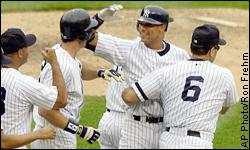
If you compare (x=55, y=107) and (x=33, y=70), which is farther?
(x=33, y=70)

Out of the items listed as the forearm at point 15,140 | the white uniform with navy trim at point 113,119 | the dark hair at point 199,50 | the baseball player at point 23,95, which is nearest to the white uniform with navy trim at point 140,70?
the dark hair at point 199,50

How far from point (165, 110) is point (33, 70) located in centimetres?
625

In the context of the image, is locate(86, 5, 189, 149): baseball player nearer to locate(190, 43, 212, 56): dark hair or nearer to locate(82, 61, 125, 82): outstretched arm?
locate(82, 61, 125, 82): outstretched arm

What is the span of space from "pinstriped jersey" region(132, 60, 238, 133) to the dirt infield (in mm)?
5284

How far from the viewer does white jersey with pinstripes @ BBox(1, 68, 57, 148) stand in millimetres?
5320

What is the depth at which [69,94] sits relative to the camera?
19.2 ft

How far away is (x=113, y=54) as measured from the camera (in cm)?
629

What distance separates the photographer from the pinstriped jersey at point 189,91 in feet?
18.1

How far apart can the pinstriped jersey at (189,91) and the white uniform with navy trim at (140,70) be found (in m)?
0.39

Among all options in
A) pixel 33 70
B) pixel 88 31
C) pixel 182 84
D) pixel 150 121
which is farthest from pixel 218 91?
pixel 33 70

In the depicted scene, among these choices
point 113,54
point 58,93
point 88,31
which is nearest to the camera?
point 58,93

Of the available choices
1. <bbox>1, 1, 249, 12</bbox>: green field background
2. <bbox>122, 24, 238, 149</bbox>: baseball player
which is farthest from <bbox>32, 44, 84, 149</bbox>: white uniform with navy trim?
<bbox>1, 1, 249, 12</bbox>: green field background

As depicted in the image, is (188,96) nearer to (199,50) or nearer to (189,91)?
(189,91)

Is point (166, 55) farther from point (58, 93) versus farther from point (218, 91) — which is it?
point (58, 93)
